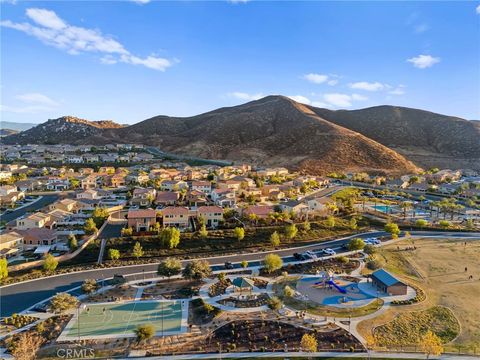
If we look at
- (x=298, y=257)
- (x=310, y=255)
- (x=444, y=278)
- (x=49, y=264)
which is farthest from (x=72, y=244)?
(x=444, y=278)

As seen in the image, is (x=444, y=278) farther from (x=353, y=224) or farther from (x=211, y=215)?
(x=211, y=215)

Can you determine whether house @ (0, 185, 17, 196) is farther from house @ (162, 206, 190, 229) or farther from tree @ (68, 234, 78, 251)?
house @ (162, 206, 190, 229)

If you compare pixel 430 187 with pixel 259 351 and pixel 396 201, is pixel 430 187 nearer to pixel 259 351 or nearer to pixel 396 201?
pixel 396 201

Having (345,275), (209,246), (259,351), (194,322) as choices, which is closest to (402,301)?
(345,275)

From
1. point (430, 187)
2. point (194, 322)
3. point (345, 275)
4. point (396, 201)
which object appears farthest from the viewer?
point (430, 187)

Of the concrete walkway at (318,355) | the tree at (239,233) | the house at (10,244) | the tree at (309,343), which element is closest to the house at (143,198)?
the house at (10,244)
